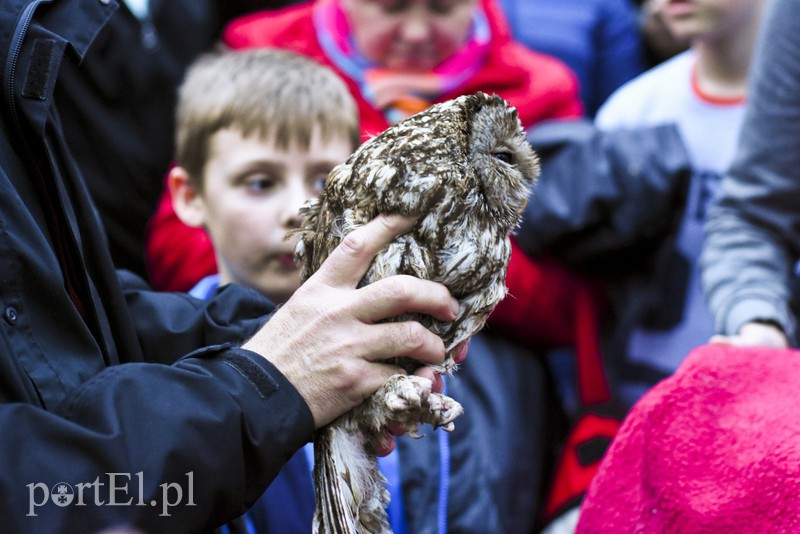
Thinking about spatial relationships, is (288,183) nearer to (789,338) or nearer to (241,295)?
(241,295)

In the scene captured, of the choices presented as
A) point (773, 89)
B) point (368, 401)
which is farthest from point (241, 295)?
point (773, 89)

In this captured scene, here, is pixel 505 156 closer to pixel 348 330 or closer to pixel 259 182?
pixel 348 330

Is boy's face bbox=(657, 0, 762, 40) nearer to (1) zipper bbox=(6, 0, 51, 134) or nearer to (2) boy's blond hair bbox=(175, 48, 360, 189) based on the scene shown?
(2) boy's blond hair bbox=(175, 48, 360, 189)

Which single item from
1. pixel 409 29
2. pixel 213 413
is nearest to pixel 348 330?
pixel 213 413

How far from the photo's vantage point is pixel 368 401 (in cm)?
121

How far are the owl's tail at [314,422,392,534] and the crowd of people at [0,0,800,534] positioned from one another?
0.05m

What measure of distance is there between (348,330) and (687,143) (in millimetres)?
1751

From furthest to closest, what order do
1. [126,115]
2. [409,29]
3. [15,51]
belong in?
1. [126,115]
2. [409,29]
3. [15,51]

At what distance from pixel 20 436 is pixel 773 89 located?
1.76m

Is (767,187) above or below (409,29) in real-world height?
below

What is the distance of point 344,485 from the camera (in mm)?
1224

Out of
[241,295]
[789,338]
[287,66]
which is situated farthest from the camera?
[287,66]

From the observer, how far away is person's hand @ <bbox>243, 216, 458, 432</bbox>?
3.84ft

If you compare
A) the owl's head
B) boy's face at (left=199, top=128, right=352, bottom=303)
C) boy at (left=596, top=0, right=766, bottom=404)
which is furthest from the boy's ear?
boy at (left=596, top=0, right=766, bottom=404)
